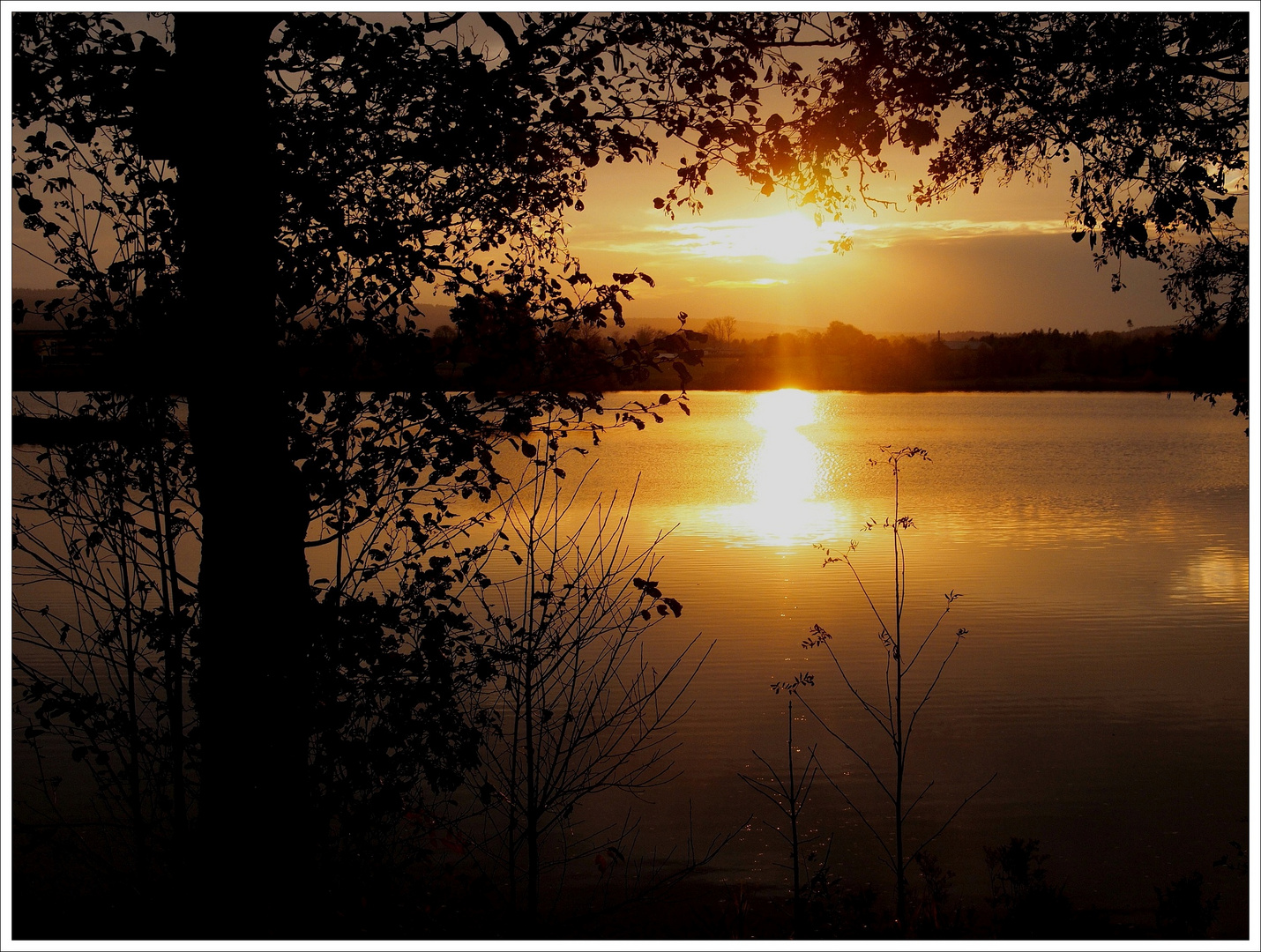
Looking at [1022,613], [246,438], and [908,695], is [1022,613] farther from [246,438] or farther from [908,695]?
[246,438]

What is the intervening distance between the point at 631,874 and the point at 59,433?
15.4 ft

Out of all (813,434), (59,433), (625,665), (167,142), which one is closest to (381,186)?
(167,142)

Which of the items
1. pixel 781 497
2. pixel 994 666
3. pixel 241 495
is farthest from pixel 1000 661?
pixel 781 497

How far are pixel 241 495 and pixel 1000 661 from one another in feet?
33.4

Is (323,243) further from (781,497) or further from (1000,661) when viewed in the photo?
(781,497)

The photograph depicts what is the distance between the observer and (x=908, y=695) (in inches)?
425

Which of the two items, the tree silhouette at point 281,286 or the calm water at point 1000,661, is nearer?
the tree silhouette at point 281,286

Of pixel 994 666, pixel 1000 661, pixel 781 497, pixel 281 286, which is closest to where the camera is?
pixel 281 286

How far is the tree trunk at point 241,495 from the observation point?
15.1 feet

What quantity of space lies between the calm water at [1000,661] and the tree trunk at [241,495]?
11.6ft

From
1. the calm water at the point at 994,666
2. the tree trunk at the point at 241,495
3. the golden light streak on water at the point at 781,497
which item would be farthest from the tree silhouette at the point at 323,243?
the golden light streak on water at the point at 781,497

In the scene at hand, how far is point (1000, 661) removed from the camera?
1234cm

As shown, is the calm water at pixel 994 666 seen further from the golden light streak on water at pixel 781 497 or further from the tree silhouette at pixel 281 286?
the tree silhouette at pixel 281 286

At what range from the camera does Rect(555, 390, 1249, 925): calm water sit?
7.83 m
